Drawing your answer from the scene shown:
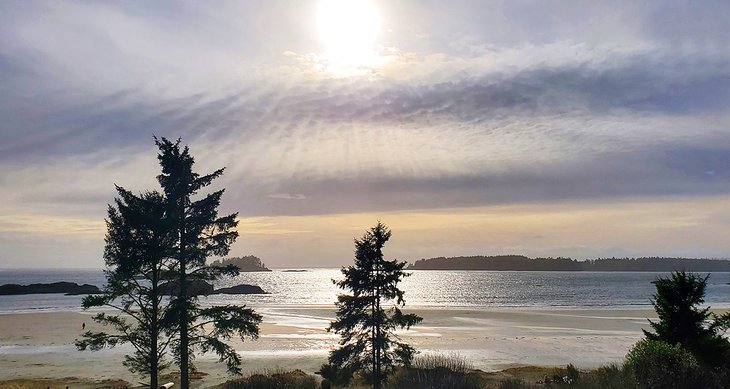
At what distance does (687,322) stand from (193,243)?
870 inches

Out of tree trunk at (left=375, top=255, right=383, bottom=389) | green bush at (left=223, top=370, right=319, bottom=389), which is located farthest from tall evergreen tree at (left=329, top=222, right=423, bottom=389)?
green bush at (left=223, top=370, right=319, bottom=389)

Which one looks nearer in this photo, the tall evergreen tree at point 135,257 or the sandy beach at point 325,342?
the tall evergreen tree at point 135,257

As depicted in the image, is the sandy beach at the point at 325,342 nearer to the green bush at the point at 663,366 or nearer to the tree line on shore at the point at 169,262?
the tree line on shore at the point at 169,262

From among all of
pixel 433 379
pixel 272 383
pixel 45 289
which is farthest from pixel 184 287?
pixel 45 289

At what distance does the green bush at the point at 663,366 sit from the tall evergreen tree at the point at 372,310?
10.2 meters

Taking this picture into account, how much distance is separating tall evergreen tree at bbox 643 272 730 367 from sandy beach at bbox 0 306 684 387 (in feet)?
61.4

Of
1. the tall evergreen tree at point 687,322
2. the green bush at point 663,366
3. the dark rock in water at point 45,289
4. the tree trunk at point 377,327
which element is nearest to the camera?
the green bush at point 663,366

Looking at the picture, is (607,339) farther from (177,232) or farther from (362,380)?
(177,232)

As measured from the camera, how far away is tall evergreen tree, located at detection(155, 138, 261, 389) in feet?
79.2

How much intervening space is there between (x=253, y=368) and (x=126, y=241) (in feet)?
69.0

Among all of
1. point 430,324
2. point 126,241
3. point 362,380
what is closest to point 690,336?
point 362,380

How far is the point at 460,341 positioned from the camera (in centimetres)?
5725

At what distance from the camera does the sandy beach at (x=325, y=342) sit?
42125 millimetres

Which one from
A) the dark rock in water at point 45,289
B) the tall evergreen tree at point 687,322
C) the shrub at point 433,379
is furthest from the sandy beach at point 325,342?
the dark rock in water at point 45,289
